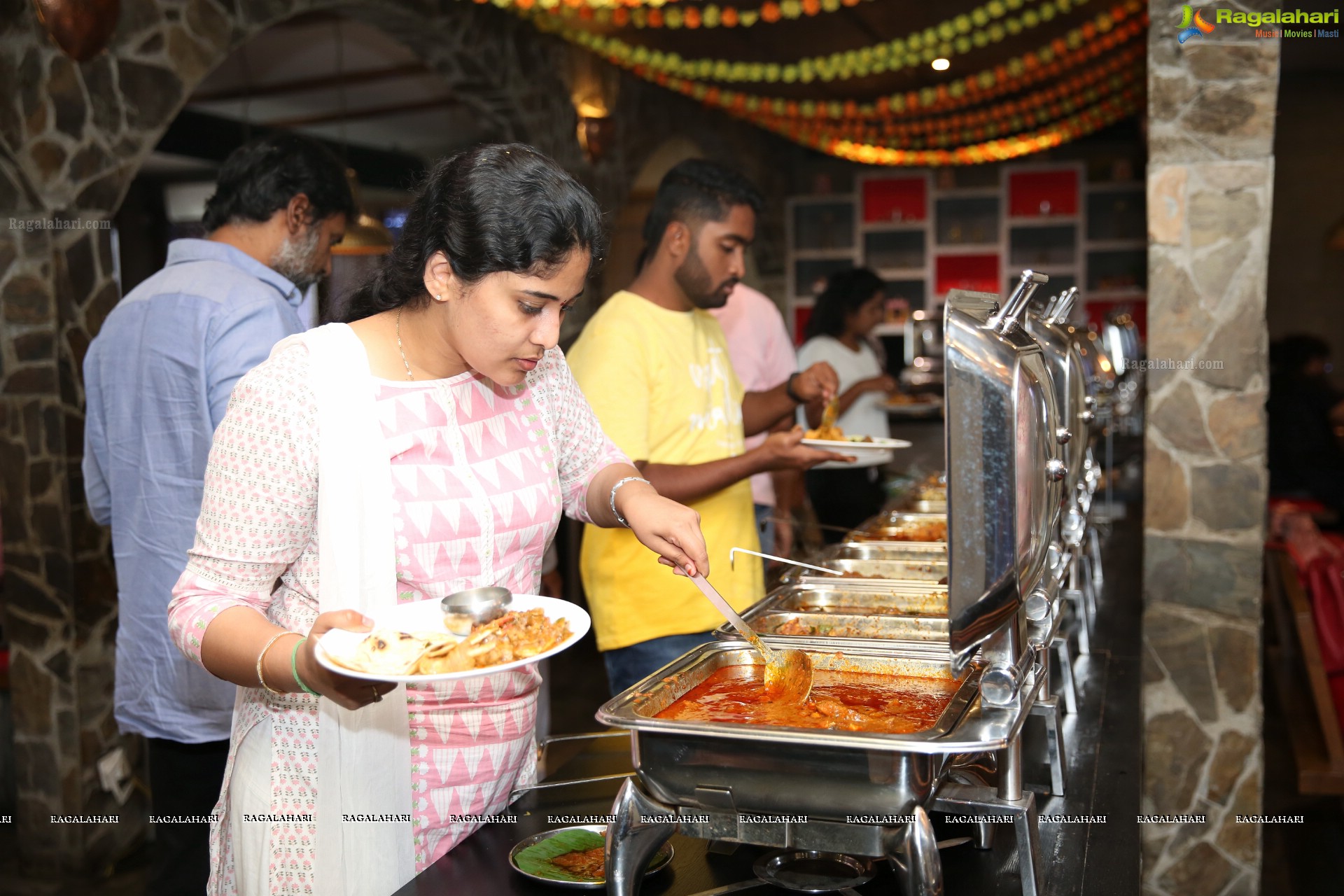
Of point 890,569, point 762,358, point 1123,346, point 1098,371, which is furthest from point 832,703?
point 1123,346

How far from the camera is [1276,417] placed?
591cm

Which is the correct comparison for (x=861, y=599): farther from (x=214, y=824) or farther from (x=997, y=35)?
(x=997, y=35)

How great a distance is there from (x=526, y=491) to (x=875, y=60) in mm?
4904

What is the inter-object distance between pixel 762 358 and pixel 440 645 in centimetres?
255

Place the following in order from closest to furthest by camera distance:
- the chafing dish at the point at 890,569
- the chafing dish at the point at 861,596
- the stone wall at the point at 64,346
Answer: the chafing dish at the point at 861,596 < the chafing dish at the point at 890,569 < the stone wall at the point at 64,346

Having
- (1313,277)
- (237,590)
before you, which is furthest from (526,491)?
(1313,277)

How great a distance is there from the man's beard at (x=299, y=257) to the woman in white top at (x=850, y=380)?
270 centimetres

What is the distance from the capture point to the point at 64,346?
125 inches

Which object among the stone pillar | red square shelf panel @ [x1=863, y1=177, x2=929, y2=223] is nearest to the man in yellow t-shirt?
the stone pillar

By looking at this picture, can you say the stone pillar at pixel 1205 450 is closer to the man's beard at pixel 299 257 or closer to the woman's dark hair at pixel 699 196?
the woman's dark hair at pixel 699 196

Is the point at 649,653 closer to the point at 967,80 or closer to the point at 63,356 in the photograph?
the point at 63,356

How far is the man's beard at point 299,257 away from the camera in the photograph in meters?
2.35

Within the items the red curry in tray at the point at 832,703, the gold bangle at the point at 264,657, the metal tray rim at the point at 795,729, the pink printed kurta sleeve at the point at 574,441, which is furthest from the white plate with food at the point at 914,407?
the gold bangle at the point at 264,657

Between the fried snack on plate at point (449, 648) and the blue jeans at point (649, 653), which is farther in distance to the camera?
the blue jeans at point (649, 653)
